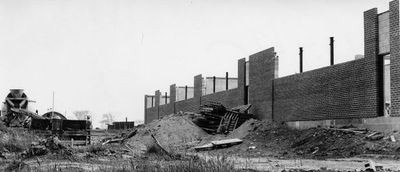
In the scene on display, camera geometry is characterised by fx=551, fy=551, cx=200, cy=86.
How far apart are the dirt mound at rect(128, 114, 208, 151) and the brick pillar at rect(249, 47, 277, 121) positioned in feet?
13.8

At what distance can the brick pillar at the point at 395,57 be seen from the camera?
2109 cm

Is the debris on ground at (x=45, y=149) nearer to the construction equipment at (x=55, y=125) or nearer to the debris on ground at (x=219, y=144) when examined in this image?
the debris on ground at (x=219, y=144)

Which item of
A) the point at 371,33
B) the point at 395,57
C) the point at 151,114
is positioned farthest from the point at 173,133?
the point at 151,114

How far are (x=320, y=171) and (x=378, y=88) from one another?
34.4ft

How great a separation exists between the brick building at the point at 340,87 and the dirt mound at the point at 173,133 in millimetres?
3604

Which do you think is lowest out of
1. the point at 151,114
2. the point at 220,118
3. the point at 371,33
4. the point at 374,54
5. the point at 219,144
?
the point at 219,144

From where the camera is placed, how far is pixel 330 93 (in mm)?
25953

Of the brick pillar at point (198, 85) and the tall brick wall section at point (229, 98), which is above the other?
the brick pillar at point (198, 85)

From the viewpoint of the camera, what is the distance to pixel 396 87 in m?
21.2

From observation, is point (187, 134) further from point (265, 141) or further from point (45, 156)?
point (45, 156)

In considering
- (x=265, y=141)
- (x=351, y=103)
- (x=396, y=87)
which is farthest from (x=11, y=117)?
(x=396, y=87)

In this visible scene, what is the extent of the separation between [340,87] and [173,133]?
48.0 feet

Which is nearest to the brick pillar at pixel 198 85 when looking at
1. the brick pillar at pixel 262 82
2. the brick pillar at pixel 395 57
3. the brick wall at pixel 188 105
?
the brick wall at pixel 188 105

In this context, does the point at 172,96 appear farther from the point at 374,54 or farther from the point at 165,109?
the point at 374,54
